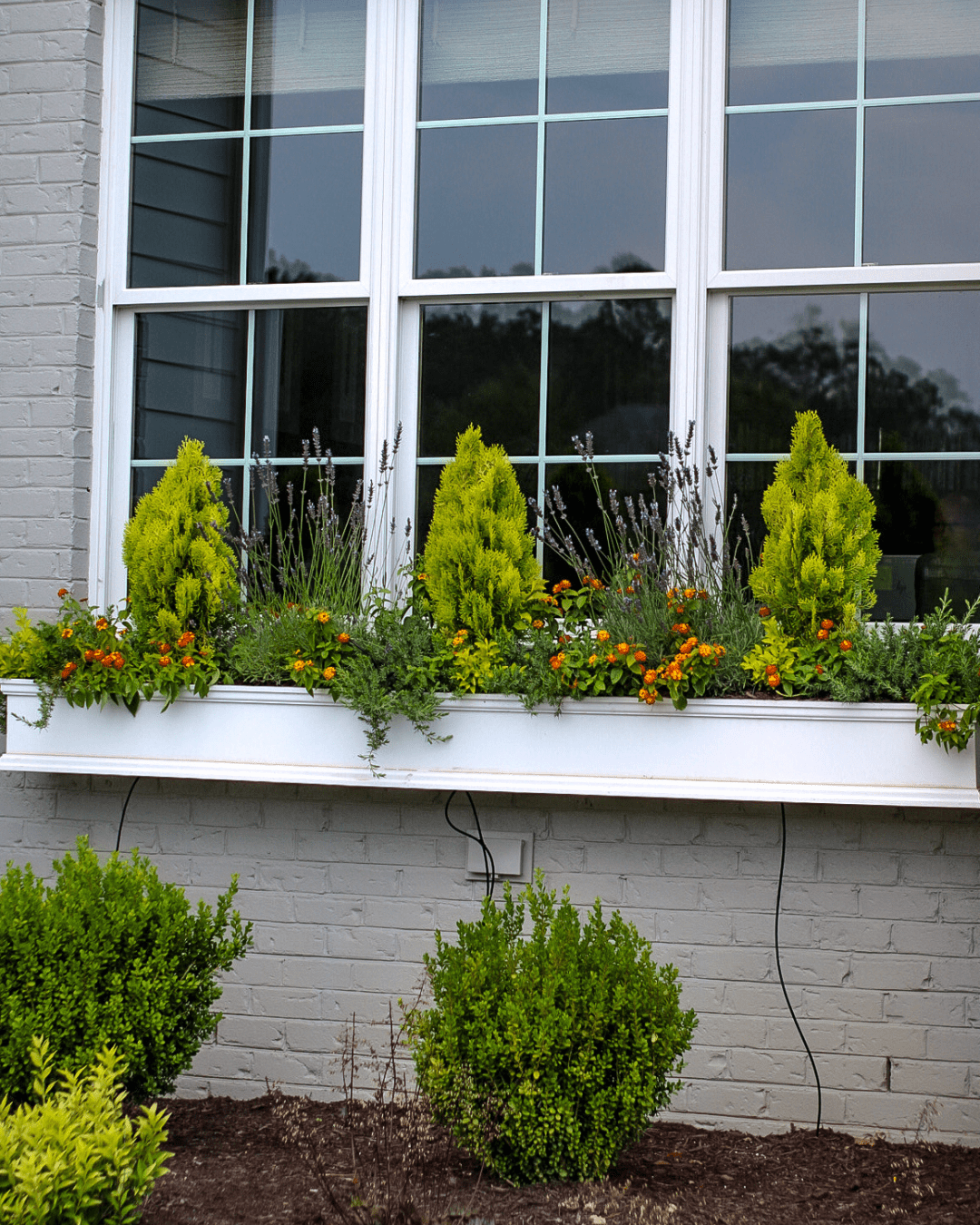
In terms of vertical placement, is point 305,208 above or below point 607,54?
below

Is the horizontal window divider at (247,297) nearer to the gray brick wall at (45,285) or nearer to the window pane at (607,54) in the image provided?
the gray brick wall at (45,285)

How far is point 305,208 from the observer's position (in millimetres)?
3432

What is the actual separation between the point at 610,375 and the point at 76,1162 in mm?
2303

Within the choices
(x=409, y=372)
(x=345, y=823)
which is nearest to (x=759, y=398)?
(x=409, y=372)

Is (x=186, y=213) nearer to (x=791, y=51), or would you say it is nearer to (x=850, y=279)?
(x=791, y=51)

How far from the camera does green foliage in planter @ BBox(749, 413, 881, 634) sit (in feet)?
8.89

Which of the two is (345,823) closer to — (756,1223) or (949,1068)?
(756,1223)

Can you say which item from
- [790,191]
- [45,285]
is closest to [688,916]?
[790,191]

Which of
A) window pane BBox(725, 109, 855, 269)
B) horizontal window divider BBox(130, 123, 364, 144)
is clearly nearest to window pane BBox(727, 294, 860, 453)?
window pane BBox(725, 109, 855, 269)

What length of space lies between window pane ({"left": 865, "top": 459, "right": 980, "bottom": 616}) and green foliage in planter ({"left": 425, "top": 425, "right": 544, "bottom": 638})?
962 millimetres

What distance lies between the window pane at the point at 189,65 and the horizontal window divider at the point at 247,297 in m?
0.51

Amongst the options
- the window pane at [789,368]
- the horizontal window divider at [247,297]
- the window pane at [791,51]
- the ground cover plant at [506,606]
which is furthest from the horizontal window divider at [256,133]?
the window pane at [789,368]

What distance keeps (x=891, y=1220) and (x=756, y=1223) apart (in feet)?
0.99

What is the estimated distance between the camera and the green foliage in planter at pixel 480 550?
2865 millimetres
